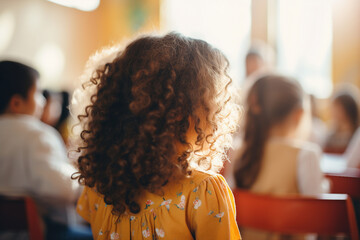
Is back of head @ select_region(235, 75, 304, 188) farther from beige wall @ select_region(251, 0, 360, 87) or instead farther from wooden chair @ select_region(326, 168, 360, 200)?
beige wall @ select_region(251, 0, 360, 87)

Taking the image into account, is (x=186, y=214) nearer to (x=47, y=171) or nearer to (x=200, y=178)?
(x=200, y=178)

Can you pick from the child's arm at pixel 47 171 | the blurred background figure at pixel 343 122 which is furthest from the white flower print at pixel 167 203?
the blurred background figure at pixel 343 122

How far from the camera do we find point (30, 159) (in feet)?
4.94

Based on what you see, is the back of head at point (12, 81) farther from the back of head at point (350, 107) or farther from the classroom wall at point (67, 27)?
the back of head at point (350, 107)

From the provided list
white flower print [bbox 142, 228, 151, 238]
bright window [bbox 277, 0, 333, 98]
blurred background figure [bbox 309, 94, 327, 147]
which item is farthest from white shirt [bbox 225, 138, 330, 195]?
bright window [bbox 277, 0, 333, 98]

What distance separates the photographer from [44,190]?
1457 millimetres

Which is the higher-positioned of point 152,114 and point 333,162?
point 152,114

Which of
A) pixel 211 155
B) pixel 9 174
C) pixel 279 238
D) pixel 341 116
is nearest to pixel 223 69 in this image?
pixel 211 155

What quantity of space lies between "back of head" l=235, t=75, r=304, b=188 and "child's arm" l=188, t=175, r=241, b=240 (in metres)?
0.82

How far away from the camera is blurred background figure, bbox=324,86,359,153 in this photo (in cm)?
325

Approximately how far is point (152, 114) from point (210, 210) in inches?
10.4

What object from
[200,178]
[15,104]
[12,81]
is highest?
[12,81]

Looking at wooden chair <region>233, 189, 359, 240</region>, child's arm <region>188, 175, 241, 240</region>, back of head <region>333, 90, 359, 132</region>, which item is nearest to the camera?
child's arm <region>188, 175, 241, 240</region>

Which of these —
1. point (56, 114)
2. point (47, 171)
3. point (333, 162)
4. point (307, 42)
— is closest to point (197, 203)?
point (47, 171)
